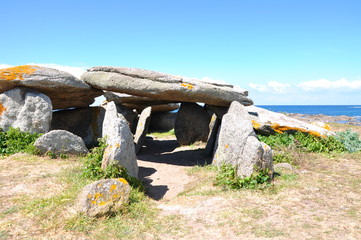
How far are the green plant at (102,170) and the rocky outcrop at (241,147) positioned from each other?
101 inches

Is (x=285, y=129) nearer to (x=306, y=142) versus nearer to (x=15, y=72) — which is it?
(x=306, y=142)

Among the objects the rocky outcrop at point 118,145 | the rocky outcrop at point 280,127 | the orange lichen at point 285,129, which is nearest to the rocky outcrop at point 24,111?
the rocky outcrop at point 118,145

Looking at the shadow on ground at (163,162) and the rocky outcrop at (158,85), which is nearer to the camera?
the shadow on ground at (163,162)

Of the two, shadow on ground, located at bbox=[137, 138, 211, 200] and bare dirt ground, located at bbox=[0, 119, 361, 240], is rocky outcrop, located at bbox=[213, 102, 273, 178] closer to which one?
bare dirt ground, located at bbox=[0, 119, 361, 240]

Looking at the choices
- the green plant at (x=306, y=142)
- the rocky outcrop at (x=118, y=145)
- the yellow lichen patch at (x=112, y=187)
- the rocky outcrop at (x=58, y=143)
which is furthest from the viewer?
the green plant at (x=306, y=142)

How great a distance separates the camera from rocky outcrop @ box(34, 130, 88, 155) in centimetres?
929

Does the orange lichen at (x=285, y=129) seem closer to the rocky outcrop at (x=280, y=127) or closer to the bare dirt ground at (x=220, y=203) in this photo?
the rocky outcrop at (x=280, y=127)

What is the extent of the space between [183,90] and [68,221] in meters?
6.47

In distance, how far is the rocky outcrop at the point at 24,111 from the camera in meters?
10.5

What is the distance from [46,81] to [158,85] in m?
3.95

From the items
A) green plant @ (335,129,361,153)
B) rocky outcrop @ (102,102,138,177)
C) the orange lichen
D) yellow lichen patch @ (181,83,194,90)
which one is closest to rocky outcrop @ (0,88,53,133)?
rocky outcrop @ (102,102,138,177)

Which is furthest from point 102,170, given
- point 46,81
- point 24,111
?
point 46,81

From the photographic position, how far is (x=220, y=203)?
6086mm

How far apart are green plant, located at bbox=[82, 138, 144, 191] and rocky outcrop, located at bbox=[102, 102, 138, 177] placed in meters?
0.14
